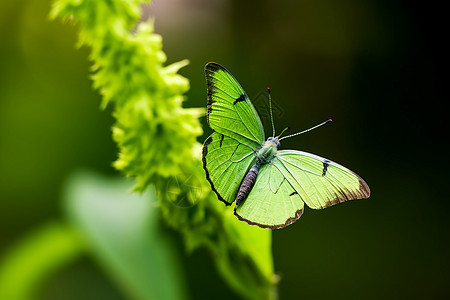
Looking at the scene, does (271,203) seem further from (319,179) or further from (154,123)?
(154,123)

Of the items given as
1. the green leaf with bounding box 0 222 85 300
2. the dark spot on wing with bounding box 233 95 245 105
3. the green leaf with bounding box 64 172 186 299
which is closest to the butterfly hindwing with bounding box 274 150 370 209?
the dark spot on wing with bounding box 233 95 245 105

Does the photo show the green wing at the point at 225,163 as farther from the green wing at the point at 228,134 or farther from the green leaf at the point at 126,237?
the green leaf at the point at 126,237

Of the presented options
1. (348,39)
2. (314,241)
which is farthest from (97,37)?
(348,39)

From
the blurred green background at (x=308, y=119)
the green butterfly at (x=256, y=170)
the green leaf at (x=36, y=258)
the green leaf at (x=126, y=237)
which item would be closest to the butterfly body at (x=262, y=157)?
the green butterfly at (x=256, y=170)

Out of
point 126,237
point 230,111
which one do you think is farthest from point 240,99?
point 126,237

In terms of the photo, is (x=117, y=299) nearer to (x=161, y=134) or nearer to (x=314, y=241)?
(x=314, y=241)

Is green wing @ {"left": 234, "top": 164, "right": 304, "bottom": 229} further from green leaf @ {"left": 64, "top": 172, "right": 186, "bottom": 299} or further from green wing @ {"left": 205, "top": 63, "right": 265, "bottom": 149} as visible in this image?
green leaf @ {"left": 64, "top": 172, "right": 186, "bottom": 299}

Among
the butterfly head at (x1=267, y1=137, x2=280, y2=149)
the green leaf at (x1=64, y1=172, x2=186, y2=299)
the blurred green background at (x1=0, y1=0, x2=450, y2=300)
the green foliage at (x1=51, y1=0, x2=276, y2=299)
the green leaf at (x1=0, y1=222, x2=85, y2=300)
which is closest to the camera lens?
the green foliage at (x1=51, y1=0, x2=276, y2=299)
